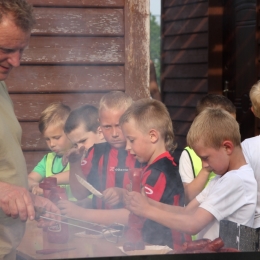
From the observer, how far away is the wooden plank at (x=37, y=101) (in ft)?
13.4

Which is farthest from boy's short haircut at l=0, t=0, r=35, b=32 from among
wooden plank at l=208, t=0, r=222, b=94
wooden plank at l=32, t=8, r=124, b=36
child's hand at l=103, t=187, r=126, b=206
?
wooden plank at l=208, t=0, r=222, b=94

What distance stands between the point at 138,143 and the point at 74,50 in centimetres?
150

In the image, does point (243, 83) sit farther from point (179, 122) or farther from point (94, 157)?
point (94, 157)

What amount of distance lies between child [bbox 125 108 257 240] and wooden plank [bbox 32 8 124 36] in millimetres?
1639

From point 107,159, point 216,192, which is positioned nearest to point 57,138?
point 107,159

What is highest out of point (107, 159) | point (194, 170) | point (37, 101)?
point (37, 101)

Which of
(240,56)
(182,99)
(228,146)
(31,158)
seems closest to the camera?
(228,146)

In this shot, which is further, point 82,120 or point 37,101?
point 37,101

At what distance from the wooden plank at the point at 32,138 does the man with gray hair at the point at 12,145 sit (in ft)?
6.08

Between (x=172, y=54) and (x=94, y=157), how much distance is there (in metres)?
4.32

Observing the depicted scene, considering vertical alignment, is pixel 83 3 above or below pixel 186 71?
above

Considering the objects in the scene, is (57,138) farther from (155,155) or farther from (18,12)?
(18,12)

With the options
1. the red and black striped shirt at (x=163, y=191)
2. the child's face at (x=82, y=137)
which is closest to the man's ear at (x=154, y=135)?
the red and black striped shirt at (x=163, y=191)

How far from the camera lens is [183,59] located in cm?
687
